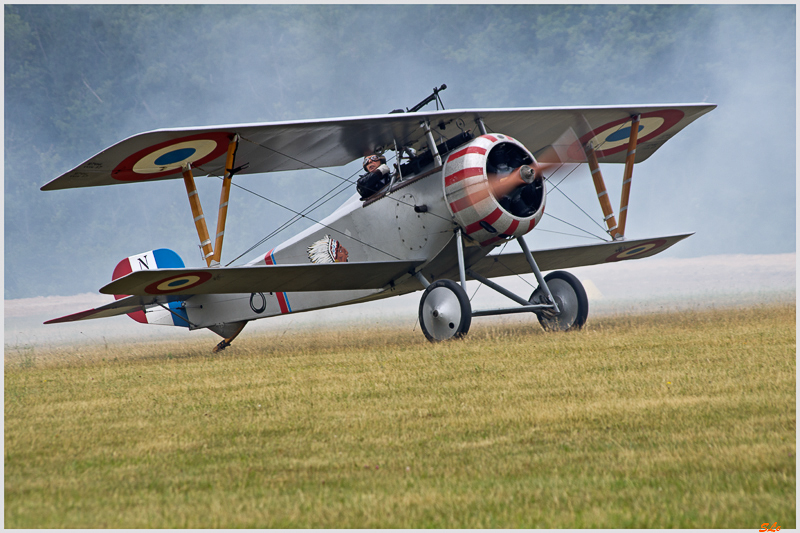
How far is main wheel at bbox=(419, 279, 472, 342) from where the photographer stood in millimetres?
9078

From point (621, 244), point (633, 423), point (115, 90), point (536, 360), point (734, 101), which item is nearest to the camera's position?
point (633, 423)

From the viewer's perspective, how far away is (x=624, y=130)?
481 inches

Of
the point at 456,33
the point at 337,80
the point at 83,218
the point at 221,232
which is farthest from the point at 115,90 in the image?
the point at 221,232

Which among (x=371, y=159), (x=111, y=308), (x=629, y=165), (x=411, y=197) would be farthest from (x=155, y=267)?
(x=629, y=165)

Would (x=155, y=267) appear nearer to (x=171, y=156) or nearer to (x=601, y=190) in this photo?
(x=171, y=156)

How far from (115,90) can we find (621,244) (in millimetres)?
107975

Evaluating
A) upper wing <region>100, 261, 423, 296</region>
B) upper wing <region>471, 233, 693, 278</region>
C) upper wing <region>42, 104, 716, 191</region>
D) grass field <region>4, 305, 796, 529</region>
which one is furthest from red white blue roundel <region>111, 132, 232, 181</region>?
upper wing <region>471, 233, 693, 278</region>

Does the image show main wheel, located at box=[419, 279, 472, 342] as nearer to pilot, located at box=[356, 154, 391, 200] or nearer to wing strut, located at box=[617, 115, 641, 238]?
pilot, located at box=[356, 154, 391, 200]

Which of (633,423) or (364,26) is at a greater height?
(364,26)

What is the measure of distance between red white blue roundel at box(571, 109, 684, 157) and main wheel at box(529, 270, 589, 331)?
2.47 meters

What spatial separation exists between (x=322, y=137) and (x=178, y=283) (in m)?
2.90

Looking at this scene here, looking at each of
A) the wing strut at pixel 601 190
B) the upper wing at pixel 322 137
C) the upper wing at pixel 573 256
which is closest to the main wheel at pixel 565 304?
the upper wing at pixel 573 256

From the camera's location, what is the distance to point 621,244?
12594 mm

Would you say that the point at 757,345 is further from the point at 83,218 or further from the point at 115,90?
the point at 115,90
